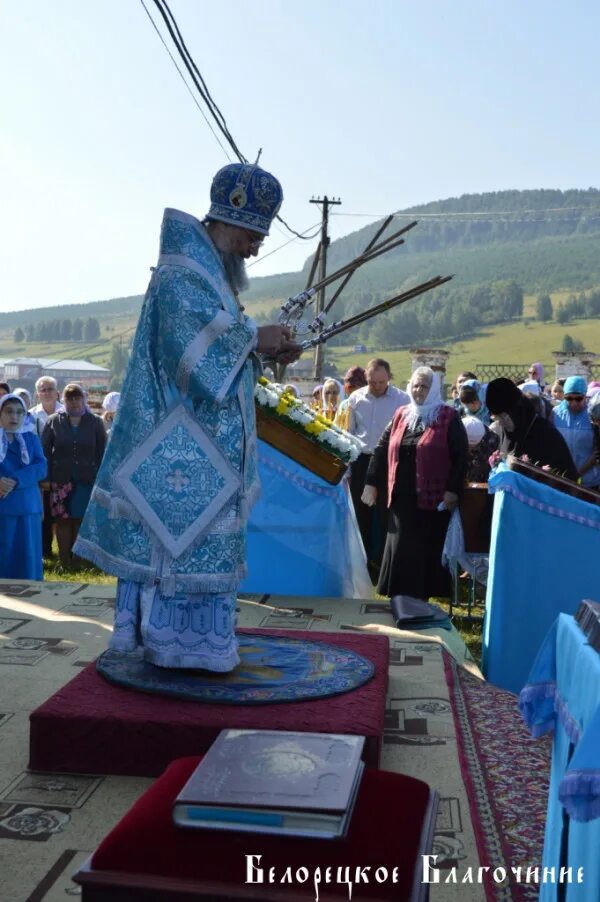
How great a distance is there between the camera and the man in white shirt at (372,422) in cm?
883

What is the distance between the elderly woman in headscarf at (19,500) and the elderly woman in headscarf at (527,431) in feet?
11.2

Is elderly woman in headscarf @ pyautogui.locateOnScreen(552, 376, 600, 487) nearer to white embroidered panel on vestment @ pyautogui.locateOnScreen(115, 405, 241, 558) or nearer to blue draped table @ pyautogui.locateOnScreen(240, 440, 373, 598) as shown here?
blue draped table @ pyautogui.locateOnScreen(240, 440, 373, 598)

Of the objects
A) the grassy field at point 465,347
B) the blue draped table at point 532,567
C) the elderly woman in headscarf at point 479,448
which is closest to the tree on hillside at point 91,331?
the grassy field at point 465,347

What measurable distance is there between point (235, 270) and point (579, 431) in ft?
21.7

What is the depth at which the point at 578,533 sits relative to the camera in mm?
5020

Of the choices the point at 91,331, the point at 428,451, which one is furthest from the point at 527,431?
the point at 91,331

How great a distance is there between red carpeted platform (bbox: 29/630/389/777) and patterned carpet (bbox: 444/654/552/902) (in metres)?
0.40

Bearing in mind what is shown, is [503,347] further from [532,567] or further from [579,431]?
[532,567]

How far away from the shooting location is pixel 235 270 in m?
4.08

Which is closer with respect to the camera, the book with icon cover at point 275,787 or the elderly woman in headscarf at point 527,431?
the book with icon cover at point 275,787

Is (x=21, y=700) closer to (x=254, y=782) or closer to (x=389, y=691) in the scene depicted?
(x=389, y=691)

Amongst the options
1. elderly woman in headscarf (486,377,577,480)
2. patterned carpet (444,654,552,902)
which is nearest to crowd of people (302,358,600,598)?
elderly woman in headscarf (486,377,577,480)

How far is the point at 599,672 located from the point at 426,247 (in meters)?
157

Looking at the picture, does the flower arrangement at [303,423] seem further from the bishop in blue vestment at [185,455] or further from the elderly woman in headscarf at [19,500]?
the bishop in blue vestment at [185,455]
